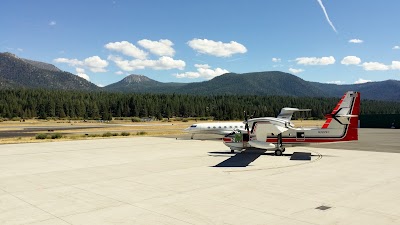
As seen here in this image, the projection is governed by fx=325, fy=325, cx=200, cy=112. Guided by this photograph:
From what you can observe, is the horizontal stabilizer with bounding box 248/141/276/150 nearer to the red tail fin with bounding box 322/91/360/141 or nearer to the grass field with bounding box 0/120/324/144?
the red tail fin with bounding box 322/91/360/141

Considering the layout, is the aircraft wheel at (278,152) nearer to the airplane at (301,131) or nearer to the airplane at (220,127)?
the airplane at (301,131)

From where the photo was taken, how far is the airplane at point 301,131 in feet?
95.6

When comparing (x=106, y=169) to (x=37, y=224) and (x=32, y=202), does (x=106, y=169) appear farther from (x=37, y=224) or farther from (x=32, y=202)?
(x=37, y=224)

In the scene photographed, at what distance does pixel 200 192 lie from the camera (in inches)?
639

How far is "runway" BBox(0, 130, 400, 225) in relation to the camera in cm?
1228

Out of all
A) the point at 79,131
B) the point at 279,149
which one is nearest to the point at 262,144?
the point at 279,149

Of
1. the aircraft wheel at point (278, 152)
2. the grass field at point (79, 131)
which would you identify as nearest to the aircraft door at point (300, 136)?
the aircraft wheel at point (278, 152)

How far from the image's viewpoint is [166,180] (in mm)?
19391

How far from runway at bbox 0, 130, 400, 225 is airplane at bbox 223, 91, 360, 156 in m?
2.95

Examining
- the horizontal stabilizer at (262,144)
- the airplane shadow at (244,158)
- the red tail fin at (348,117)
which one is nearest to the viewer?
the airplane shadow at (244,158)

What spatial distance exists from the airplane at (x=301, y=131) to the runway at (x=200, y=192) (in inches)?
116

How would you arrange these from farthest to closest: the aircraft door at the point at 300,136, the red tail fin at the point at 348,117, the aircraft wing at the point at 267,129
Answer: the aircraft door at the point at 300,136, the red tail fin at the point at 348,117, the aircraft wing at the point at 267,129

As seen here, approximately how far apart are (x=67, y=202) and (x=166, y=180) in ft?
20.5

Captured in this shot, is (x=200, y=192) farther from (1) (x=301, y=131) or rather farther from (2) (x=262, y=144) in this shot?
(1) (x=301, y=131)
